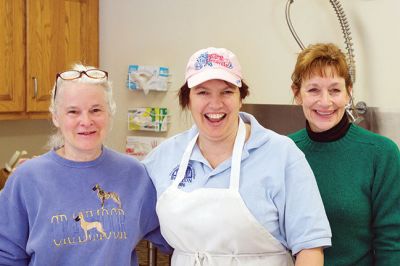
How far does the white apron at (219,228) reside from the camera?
1.37 m

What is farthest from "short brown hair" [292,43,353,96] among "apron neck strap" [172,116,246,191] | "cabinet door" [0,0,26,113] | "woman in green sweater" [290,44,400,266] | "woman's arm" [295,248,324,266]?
"cabinet door" [0,0,26,113]

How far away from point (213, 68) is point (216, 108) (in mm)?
104

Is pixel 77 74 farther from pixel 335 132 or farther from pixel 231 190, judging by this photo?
pixel 335 132

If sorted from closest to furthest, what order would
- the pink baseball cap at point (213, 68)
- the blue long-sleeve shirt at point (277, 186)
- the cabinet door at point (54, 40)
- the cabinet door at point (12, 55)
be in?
the blue long-sleeve shirt at point (277, 186) < the pink baseball cap at point (213, 68) < the cabinet door at point (12, 55) < the cabinet door at point (54, 40)

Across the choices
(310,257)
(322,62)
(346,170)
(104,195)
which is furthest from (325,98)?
(104,195)

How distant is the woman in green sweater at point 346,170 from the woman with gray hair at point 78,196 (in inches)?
19.5

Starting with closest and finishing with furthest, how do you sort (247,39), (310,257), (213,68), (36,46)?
1. (310,257)
2. (213,68)
3. (247,39)
4. (36,46)

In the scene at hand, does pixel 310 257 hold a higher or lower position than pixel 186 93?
lower

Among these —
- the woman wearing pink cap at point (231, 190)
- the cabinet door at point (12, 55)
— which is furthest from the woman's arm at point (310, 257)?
the cabinet door at point (12, 55)

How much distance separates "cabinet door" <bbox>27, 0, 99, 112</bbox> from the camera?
9.72 feet

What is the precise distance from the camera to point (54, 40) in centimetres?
307

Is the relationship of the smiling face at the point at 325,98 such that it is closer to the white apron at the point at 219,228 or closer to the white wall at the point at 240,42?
the white apron at the point at 219,228

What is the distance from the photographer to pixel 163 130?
10.3 feet

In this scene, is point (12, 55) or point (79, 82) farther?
point (12, 55)
